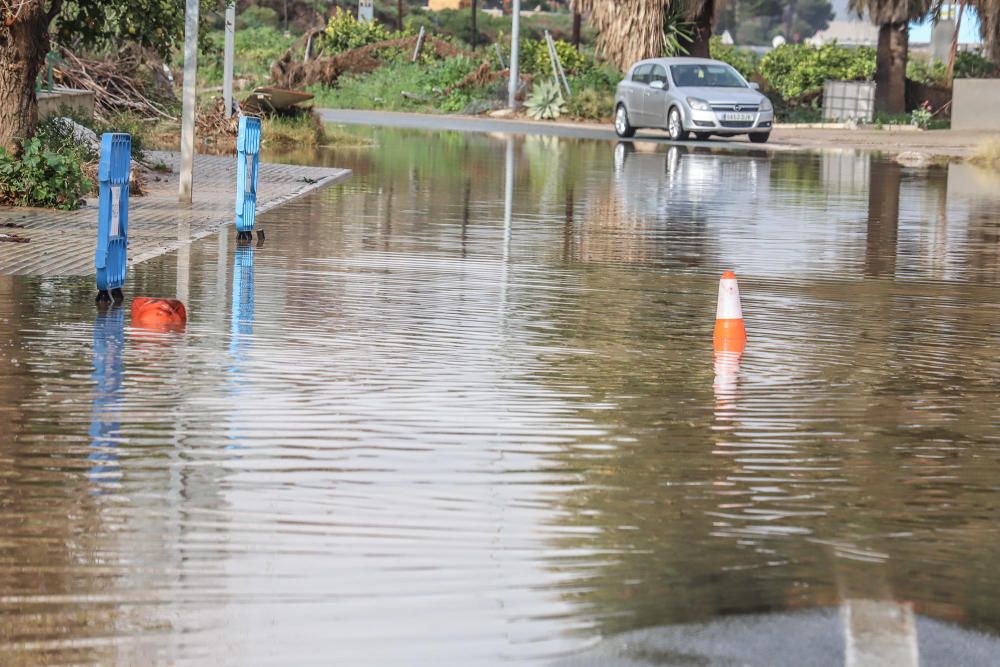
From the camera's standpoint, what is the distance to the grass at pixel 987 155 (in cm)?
3225

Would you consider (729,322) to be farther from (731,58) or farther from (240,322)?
(731,58)

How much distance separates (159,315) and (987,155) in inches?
982

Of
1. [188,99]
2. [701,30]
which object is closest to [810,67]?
[701,30]

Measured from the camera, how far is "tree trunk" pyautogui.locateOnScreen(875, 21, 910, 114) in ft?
156

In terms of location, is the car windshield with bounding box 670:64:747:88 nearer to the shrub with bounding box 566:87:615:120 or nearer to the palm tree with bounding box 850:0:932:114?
the palm tree with bounding box 850:0:932:114

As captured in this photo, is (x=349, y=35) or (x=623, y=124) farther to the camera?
(x=349, y=35)

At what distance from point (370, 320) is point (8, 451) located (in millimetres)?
4151

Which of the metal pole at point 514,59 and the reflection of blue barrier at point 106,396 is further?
the metal pole at point 514,59

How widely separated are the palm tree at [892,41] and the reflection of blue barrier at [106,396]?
3853cm

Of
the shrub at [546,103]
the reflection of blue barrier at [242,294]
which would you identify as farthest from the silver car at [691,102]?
the reflection of blue barrier at [242,294]

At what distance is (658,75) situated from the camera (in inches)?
1533

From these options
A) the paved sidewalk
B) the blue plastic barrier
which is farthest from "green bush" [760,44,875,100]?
the blue plastic barrier

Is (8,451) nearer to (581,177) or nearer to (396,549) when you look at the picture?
(396,549)

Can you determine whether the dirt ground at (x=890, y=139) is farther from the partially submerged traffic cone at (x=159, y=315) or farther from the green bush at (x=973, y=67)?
the partially submerged traffic cone at (x=159, y=315)
